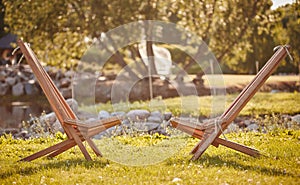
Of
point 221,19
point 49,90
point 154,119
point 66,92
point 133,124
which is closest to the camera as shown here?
point 49,90

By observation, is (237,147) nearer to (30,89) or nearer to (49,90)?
(49,90)

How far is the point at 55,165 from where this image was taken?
13.0ft

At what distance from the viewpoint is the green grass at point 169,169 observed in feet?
11.3

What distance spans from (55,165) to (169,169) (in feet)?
3.12

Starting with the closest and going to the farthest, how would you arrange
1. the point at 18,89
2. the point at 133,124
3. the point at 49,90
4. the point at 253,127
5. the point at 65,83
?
the point at 49,90
the point at 133,124
the point at 253,127
the point at 65,83
the point at 18,89

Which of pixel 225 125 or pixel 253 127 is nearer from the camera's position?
pixel 225 125

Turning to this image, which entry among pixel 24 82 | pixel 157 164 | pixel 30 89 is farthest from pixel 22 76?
pixel 157 164

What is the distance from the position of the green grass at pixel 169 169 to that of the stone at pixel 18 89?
939 cm

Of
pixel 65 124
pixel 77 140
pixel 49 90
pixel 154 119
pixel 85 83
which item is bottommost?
pixel 154 119

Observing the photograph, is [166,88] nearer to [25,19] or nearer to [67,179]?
[25,19]

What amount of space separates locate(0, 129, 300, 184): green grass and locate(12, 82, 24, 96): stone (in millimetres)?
9389

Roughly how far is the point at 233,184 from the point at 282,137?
2.15m

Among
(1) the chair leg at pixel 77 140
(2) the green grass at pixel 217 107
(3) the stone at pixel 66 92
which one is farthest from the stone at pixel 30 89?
(1) the chair leg at pixel 77 140

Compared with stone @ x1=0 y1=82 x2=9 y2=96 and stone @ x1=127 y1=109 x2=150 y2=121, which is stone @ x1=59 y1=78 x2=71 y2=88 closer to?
stone @ x1=0 y1=82 x2=9 y2=96
